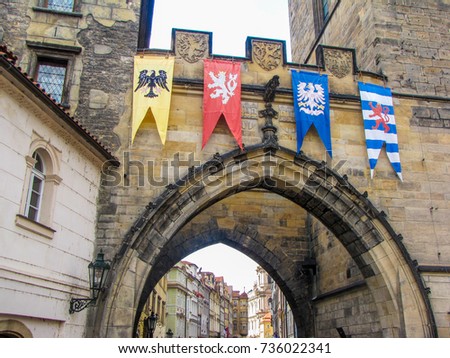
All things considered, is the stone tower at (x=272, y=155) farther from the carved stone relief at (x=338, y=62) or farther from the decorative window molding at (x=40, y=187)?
the decorative window molding at (x=40, y=187)

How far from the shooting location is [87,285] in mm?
7551

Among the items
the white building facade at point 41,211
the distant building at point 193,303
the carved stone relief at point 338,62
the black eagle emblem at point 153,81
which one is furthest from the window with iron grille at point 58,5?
the distant building at point 193,303

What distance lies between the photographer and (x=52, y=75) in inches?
358

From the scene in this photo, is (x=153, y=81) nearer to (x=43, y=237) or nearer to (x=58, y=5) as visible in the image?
(x=58, y=5)

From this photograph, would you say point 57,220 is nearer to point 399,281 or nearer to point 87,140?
point 87,140

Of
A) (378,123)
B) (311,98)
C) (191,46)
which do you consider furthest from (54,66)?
(378,123)

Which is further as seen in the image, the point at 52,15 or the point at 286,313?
the point at 286,313


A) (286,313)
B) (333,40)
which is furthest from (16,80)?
(286,313)

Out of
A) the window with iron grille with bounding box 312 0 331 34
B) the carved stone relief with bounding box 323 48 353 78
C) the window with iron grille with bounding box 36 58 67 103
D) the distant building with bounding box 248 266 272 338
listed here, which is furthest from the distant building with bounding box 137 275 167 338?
the distant building with bounding box 248 266 272 338

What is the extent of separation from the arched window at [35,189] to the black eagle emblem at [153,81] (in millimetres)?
2722

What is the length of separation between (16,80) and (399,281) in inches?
272

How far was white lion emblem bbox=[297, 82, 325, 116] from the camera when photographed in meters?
9.31
